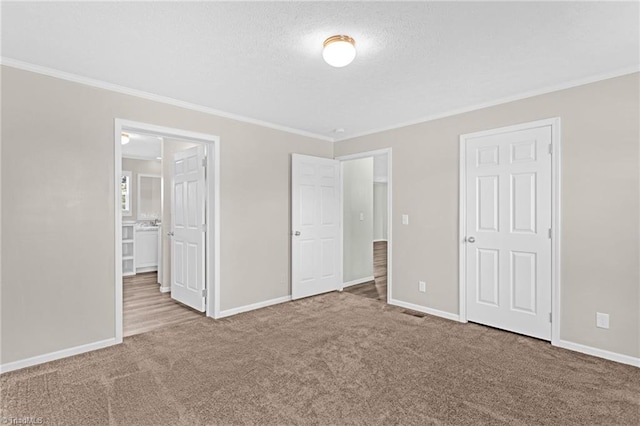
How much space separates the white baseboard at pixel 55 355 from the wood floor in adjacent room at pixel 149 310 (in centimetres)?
33

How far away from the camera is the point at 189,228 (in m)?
4.27

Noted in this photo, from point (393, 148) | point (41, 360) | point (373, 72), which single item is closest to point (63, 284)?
point (41, 360)

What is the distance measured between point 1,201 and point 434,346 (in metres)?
3.78

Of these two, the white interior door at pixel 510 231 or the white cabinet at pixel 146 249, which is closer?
the white interior door at pixel 510 231

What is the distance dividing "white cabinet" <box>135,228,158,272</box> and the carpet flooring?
3527mm

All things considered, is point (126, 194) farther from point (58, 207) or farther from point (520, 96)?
point (520, 96)

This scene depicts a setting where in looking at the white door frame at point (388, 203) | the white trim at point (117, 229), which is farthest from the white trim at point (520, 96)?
the white trim at point (117, 229)

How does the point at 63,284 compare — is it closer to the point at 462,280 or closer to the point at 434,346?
the point at 434,346

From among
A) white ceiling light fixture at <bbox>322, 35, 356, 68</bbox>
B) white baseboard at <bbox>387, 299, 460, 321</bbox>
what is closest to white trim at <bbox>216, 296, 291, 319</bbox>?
white baseboard at <bbox>387, 299, 460, 321</bbox>

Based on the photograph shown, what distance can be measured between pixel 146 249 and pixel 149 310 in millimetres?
2735

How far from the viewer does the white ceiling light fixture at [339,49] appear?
2.19 metres

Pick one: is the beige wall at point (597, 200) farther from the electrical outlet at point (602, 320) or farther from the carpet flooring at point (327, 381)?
the carpet flooring at point (327, 381)

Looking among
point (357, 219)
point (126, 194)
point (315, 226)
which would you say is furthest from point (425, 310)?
point (126, 194)

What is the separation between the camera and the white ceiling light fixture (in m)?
2.19
